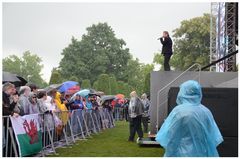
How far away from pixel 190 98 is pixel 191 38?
58.5 meters

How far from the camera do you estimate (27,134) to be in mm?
10109

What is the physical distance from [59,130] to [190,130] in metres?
8.01

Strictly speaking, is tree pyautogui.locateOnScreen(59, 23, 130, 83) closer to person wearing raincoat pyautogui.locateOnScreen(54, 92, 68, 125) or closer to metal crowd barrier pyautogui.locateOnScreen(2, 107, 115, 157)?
metal crowd barrier pyautogui.locateOnScreen(2, 107, 115, 157)

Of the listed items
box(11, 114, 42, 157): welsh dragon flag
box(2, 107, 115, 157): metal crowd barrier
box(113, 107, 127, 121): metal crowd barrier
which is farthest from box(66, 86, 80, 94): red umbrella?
box(113, 107, 127, 121): metal crowd barrier

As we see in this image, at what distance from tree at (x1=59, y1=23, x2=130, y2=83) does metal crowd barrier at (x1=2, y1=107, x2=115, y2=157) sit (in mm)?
58455

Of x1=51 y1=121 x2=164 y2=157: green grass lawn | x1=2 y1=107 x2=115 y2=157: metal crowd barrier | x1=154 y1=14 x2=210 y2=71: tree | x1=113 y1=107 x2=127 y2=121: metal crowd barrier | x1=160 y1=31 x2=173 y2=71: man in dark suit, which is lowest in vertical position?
x1=113 y1=107 x2=127 y2=121: metal crowd barrier

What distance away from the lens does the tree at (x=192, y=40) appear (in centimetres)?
6206

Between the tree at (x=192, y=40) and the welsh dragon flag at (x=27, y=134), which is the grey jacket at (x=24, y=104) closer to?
the welsh dragon flag at (x=27, y=134)

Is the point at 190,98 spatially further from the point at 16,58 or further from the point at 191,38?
the point at 16,58

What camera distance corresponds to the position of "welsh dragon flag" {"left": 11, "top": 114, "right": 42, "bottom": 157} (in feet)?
31.5

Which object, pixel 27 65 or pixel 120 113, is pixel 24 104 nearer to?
pixel 120 113

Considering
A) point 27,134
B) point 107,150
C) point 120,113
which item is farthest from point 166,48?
point 120,113

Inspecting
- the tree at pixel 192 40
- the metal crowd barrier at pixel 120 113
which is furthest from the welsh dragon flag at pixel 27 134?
the tree at pixel 192 40

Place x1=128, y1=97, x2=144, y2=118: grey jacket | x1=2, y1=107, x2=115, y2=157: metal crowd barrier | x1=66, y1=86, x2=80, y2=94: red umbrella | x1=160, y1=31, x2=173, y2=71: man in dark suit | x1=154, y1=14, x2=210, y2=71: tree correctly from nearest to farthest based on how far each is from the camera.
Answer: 1. x1=2, y1=107, x2=115, y2=157: metal crowd barrier
2. x1=128, y1=97, x2=144, y2=118: grey jacket
3. x1=160, y1=31, x2=173, y2=71: man in dark suit
4. x1=66, y1=86, x2=80, y2=94: red umbrella
5. x1=154, y1=14, x2=210, y2=71: tree
